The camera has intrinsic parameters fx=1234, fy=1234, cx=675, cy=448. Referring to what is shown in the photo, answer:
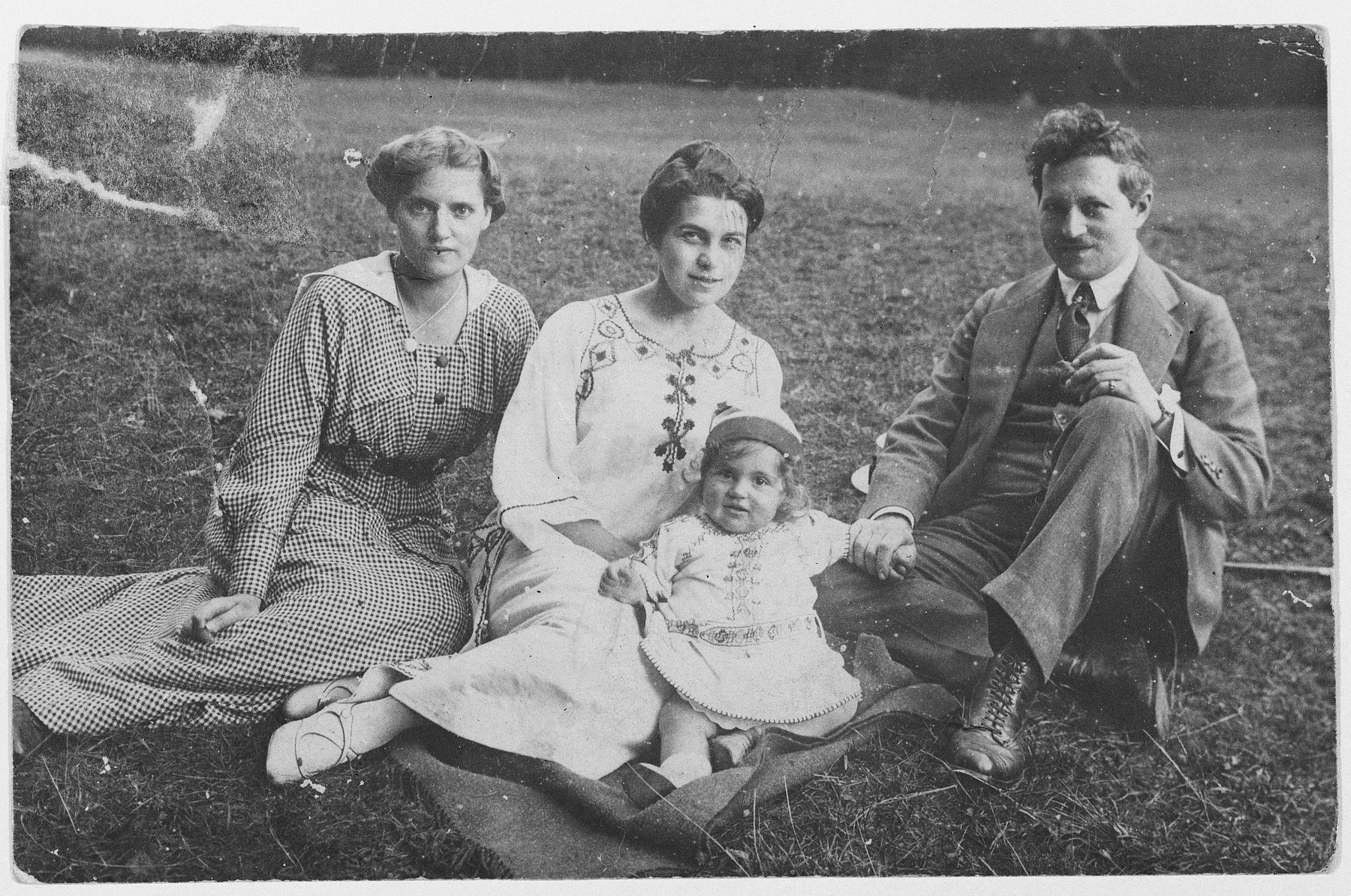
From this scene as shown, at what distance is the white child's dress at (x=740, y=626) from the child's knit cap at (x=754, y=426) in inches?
8.2

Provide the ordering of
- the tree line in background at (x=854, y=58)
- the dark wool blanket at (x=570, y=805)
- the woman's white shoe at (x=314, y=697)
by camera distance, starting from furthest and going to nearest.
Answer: the tree line in background at (x=854, y=58) → the woman's white shoe at (x=314, y=697) → the dark wool blanket at (x=570, y=805)

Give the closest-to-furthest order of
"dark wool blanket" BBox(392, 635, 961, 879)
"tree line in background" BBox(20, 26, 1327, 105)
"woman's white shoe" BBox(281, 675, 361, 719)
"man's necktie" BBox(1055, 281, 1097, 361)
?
1. "dark wool blanket" BBox(392, 635, 961, 879)
2. "woman's white shoe" BBox(281, 675, 361, 719)
3. "man's necktie" BBox(1055, 281, 1097, 361)
4. "tree line in background" BBox(20, 26, 1327, 105)

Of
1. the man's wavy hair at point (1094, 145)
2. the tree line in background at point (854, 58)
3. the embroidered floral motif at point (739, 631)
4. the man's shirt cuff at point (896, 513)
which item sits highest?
the tree line in background at point (854, 58)

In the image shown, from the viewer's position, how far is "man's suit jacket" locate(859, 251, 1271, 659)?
10.6ft

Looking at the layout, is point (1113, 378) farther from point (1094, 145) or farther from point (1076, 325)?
point (1094, 145)

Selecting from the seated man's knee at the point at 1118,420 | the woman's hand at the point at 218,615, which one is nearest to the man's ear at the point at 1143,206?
the seated man's knee at the point at 1118,420

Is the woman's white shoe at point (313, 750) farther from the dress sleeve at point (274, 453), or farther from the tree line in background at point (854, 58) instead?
the tree line in background at point (854, 58)

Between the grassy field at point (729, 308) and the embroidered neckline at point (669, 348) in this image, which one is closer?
the grassy field at point (729, 308)

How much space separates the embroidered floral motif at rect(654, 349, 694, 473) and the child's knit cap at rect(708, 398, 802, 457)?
7cm

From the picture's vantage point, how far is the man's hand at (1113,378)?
126 inches

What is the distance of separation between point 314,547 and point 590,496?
755 mm

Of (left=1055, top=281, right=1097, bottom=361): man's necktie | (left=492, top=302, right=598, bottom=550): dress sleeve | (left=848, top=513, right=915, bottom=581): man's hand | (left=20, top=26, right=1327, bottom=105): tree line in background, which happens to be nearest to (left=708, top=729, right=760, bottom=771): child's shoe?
(left=848, top=513, right=915, bottom=581): man's hand

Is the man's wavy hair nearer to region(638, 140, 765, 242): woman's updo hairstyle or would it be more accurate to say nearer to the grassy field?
the grassy field

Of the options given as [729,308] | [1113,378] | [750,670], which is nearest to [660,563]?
[750,670]
